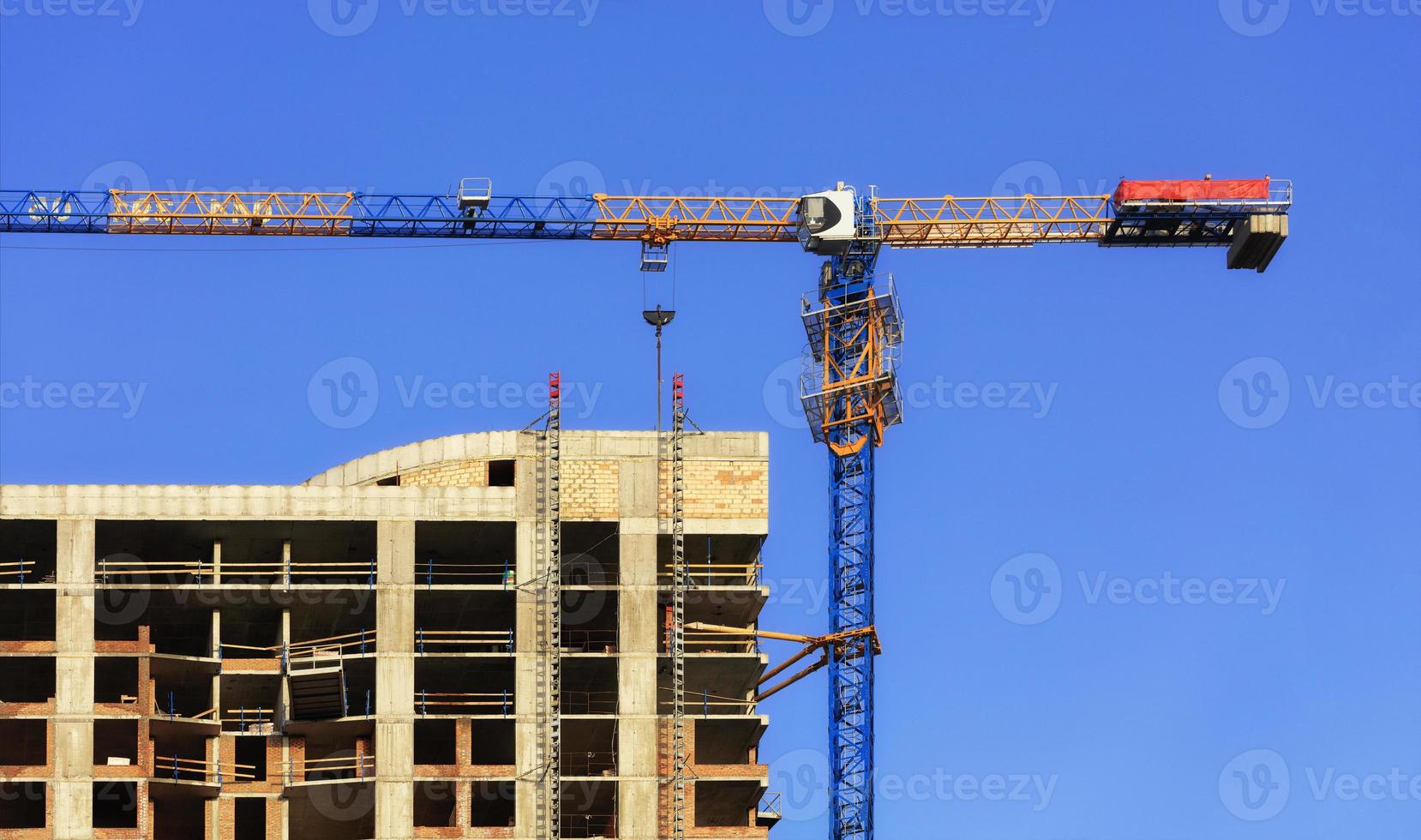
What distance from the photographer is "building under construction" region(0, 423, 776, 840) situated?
370 feet

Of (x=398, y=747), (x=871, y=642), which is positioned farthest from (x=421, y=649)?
(x=871, y=642)

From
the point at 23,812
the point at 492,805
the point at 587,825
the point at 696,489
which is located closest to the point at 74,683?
the point at 23,812

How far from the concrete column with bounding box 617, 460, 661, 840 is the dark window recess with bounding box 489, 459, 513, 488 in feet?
15.2

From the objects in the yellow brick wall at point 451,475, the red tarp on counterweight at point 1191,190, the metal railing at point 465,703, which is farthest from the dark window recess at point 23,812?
the red tarp on counterweight at point 1191,190

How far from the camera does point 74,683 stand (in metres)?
112

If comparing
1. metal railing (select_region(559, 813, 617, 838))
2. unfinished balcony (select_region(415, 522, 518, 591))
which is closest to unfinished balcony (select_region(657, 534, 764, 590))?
unfinished balcony (select_region(415, 522, 518, 591))

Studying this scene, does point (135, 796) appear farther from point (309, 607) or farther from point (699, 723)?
point (699, 723)

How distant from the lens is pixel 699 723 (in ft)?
378

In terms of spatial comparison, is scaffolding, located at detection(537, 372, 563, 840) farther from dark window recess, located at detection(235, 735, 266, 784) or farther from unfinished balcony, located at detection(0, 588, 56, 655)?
unfinished balcony, located at detection(0, 588, 56, 655)

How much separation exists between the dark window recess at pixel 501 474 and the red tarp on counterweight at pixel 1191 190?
1561 inches

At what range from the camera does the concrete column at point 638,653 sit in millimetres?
112500

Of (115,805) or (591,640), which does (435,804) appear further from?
(115,805)

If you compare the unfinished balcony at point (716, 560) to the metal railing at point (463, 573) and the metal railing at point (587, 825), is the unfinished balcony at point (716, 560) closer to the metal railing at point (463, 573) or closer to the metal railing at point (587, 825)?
the metal railing at point (463, 573)

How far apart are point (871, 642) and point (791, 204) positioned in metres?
21.8
